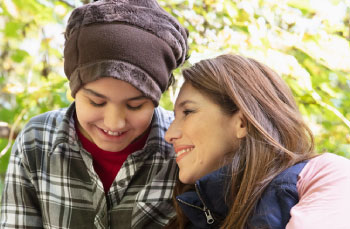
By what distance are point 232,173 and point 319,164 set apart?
0.29 m

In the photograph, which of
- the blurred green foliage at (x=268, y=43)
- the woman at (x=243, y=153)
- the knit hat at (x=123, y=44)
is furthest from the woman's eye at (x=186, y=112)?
the blurred green foliage at (x=268, y=43)

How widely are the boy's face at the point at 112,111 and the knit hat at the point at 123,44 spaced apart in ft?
0.14

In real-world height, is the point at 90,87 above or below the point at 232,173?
above

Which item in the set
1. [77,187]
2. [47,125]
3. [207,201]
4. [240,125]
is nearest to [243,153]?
[240,125]

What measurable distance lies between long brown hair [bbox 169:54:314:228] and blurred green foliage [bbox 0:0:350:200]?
20 centimetres

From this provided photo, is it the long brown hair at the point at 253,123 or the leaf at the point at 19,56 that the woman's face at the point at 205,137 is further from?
the leaf at the point at 19,56

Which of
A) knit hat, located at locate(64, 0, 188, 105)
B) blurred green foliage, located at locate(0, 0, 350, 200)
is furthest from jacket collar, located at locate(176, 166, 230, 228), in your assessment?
blurred green foliage, located at locate(0, 0, 350, 200)

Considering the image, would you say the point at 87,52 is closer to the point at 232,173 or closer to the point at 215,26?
the point at 232,173

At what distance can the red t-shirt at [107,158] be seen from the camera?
6.35 feet

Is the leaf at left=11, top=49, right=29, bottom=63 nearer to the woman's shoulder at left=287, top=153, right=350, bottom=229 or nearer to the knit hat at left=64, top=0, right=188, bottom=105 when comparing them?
the knit hat at left=64, top=0, right=188, bottom=105

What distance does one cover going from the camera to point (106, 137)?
1733mm

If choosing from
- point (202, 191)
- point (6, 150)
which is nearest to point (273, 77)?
point (202, 191)

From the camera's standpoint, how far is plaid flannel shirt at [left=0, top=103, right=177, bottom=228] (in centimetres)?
188

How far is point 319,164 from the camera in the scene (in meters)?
1.45
